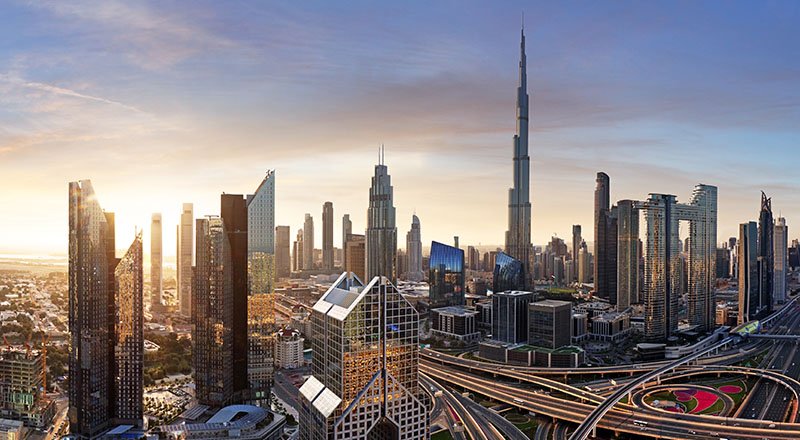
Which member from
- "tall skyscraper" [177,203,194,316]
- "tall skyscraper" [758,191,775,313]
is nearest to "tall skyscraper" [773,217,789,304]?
"tall skyscraper" [758,191,775,313]

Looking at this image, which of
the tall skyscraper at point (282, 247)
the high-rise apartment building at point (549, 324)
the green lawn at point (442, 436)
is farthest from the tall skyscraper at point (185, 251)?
the green lawn at point (442, 436)

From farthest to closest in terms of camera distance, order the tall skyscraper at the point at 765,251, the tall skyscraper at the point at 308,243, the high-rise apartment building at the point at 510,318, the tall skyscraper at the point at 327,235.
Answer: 1. the tall skyscraper at the point at 308,243
2. the tall skyscraper at the point at 327,235
3. the tall skyscraper at the point at 765,251
4. the high-rise apartment building at the point at 510,318

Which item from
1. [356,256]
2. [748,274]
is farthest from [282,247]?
[748,274]

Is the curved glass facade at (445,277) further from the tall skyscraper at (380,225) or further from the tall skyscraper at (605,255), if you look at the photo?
the tall skyscraper at (605,255)

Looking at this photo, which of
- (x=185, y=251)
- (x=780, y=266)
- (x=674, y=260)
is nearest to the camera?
(x=674, y=260)

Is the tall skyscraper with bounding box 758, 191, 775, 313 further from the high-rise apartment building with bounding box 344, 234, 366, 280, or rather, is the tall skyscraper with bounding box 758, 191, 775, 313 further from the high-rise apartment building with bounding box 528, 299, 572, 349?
the high-rise apartment building with bounding box 344, 234, 366, 280

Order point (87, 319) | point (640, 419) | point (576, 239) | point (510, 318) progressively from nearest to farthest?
point (87, 319) → point (640, 419) → point (510, 318) → point (576, 239)

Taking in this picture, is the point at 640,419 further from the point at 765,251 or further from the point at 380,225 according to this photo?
the point at 765,251

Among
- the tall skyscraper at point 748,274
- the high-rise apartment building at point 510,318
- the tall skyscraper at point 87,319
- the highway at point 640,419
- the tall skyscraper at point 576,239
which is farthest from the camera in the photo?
the tall skyscraper at point 576,239
